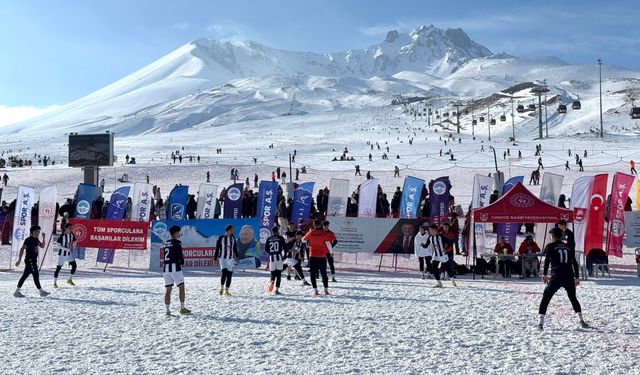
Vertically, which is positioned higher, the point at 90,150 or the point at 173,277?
the point at 90,150

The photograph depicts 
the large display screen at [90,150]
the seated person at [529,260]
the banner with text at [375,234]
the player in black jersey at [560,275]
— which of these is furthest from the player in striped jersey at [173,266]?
the large display screen at [90,150]

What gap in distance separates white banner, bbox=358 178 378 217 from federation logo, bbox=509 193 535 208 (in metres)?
5.38

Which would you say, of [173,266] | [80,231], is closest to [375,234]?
[80,231]

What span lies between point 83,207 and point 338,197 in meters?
7.90

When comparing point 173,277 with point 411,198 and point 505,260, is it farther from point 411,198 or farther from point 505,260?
point 411,198

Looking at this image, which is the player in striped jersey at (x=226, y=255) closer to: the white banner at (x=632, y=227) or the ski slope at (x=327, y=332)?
the ski slope at (x=327, y=332)

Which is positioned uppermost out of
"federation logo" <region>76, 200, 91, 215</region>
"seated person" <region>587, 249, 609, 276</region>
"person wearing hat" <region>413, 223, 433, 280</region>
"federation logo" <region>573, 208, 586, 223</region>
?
"federation logo" <region>76, 200, 91, 215</region>

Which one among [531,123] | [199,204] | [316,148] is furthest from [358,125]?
[199,204]

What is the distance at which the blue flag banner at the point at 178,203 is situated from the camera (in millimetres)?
21266

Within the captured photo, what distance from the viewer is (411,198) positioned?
21.0 m

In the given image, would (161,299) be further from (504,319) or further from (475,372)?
(475,372)

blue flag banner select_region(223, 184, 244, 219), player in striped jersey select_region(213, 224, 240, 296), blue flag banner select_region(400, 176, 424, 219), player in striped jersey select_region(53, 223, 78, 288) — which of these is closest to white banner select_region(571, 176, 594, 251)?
blue flag banner select_region(400, 176, 424, 219)

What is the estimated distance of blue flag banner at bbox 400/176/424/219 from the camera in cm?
2091

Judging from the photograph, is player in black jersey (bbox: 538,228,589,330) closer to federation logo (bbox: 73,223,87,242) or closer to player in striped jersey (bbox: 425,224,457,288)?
player in striped jersey (bbox: 425,224,457,288)
